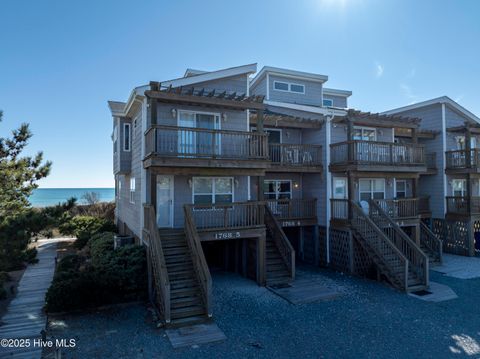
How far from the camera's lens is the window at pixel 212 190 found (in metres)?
13.9

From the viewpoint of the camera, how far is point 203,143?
12727 mm

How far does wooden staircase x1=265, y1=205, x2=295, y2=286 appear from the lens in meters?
13.4

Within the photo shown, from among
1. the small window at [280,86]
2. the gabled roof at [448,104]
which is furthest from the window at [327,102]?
the gabled roof at [448,104]

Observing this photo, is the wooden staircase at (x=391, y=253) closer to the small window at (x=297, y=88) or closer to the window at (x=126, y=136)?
the small window at (x=297, y=88)

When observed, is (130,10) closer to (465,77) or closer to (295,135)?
(295,135)

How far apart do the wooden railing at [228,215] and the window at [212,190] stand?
0.73 m

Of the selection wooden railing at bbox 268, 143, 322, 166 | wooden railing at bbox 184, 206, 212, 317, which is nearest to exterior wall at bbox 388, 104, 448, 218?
wooden railing at bbox 268, 143, 322, 166

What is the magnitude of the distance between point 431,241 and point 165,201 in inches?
620

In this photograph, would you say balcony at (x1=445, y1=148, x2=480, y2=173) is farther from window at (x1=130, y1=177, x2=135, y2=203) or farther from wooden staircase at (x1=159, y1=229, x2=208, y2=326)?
window at (x1=130, y1=177, x2=135, y2=203)

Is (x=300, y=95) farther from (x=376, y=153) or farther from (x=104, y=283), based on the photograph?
(x=104, y=283)

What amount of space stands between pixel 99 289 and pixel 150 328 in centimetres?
257

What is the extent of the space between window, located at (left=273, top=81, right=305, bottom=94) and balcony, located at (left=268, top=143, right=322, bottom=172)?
5189 mm

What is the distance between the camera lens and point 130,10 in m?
14.0

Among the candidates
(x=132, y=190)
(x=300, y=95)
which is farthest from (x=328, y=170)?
(x=132, y=190)
